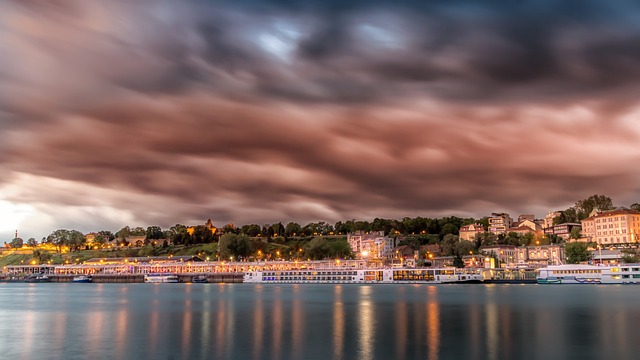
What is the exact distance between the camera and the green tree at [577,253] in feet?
569

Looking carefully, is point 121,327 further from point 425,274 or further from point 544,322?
point 425,274

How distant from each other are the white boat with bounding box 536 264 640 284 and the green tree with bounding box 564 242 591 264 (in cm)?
1770

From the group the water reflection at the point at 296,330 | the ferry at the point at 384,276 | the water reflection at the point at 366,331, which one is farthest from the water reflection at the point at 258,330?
the ferry at the point at 384,276

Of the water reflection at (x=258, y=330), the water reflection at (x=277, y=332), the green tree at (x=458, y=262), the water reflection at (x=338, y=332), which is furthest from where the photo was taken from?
the green tree at (x=458, y=262)

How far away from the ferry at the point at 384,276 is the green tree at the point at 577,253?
27.9 metres

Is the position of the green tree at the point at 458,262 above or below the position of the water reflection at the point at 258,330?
above

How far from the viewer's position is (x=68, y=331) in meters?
60.0

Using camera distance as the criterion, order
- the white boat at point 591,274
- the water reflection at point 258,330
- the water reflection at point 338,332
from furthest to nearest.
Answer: the white boat at point 591,274 < the water reflection at point 258,330 < the water reflection at point 338,332

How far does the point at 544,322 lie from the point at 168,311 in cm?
4856

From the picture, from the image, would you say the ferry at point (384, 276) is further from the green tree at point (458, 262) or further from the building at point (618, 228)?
the building at point (618, 228)

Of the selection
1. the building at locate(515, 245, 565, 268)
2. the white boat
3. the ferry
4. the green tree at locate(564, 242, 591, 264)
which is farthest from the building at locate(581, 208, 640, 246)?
the ferry

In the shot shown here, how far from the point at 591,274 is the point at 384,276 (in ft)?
193

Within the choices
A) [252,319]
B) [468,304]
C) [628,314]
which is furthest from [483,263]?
[252,319]

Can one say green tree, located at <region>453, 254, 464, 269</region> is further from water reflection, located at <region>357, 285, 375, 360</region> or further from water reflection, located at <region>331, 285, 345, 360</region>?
water reflection, located at <region>331, 285, 345, 360</region>
